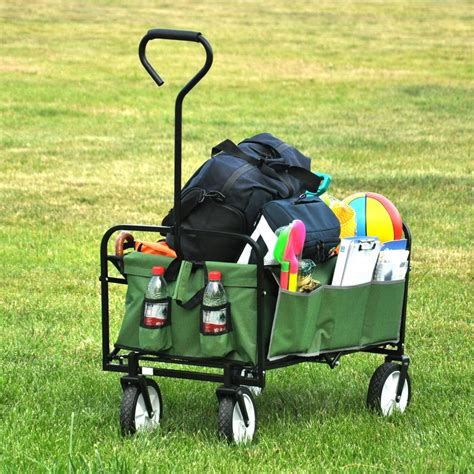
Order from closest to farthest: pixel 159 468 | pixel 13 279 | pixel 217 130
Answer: pixel 159 468
pixel 13 279
pixel 217 130

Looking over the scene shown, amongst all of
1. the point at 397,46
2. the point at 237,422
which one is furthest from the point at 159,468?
the point at 397,46

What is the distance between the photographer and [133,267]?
5.42 metres

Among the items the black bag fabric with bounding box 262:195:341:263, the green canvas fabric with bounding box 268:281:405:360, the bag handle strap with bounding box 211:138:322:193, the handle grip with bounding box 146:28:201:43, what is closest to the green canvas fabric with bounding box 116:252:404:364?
the green canvas fabric with bounding box 268:281:405:360

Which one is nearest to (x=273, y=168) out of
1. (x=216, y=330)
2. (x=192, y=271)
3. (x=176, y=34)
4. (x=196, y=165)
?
(x=192, y=271)

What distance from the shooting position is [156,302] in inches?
207

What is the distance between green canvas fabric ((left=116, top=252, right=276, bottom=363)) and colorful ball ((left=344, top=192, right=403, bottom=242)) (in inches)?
36.8

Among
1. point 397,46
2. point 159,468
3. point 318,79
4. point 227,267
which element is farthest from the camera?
point 397,46

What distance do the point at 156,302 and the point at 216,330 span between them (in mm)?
312

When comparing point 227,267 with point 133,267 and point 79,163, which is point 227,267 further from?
point 79,163

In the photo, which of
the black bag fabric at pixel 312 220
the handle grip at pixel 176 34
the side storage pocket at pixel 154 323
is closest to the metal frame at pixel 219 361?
the side storage pocket at pixel 154 323

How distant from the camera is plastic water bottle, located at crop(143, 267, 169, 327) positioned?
17.2ft

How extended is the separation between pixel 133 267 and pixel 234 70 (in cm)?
2551

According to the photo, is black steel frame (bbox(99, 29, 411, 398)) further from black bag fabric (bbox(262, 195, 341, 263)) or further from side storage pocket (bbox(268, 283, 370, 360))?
black bag fabric (bbox(262, 195, 341, 263))

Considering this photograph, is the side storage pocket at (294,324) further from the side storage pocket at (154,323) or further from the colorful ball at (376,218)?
the colorful ball at (376,218)
